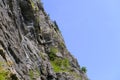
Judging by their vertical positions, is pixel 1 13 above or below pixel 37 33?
below

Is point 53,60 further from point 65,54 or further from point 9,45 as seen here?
point 9,45

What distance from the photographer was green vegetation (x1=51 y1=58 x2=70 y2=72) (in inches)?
2092

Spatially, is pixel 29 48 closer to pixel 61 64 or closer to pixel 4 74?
pixel 61 64

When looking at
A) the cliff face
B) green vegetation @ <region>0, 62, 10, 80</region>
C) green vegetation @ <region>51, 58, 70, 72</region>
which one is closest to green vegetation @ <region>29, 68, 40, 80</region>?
the cliff face

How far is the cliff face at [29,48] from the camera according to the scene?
34812 mm

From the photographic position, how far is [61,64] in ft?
181

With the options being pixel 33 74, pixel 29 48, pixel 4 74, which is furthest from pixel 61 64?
pixel 4 74

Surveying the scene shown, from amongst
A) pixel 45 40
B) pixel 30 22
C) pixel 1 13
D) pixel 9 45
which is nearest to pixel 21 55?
pixel 9 45

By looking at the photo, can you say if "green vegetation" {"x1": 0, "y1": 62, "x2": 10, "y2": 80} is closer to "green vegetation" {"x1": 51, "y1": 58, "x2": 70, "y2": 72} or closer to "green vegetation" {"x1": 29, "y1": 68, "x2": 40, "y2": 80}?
"green vegetation" {"x1": 29, "y1": 68, "x2": 40, "y2": 80}

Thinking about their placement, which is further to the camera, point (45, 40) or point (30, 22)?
point (45, 40)

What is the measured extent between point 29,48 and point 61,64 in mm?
10254

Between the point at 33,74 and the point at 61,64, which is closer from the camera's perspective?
the point at 33,74

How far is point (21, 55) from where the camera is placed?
38.0 m

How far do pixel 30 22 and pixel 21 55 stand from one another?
17.2 m
